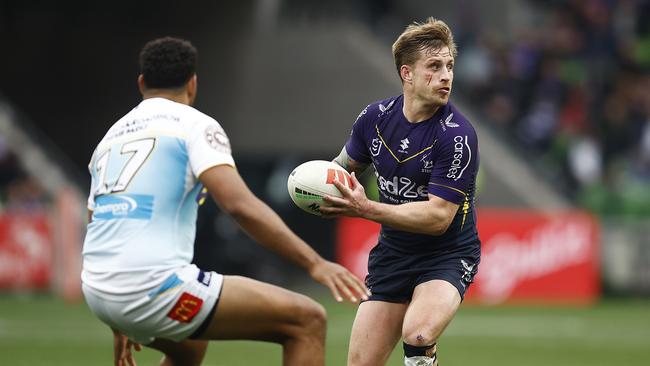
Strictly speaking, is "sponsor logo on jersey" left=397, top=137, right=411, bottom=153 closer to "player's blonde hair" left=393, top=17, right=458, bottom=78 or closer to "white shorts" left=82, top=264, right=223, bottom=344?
"player's blonde hair" left=393, top=17, right=458, bottom=78

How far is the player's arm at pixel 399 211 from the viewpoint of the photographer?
253 inches

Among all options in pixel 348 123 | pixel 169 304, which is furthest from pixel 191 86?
pixel 348 123

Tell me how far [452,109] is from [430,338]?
142 centimetres

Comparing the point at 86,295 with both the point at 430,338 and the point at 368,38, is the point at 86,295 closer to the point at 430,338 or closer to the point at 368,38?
the point at 430,338

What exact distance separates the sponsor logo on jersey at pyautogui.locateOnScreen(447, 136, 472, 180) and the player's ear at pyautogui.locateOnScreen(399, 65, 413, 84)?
50 centimetres

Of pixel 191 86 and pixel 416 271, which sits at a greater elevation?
pixel 191 86

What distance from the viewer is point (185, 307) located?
5.69 metres

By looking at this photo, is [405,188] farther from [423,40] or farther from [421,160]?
[423,40]

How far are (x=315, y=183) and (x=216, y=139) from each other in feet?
3.07

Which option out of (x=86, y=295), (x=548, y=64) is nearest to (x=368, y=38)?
(x=548, y=64)

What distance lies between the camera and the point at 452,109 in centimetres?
705

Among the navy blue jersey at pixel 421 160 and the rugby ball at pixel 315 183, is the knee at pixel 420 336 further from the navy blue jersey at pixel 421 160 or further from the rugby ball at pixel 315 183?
the rugby ball at pixel 315 183

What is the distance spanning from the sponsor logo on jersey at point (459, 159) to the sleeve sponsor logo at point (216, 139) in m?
1.57

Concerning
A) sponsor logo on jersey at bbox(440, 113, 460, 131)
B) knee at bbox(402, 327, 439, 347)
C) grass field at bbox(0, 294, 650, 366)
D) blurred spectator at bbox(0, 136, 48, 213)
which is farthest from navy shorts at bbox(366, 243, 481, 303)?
blurred spectator at bbox(0, 136, 48, 213)
